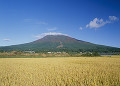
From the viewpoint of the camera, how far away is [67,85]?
7.94 metres

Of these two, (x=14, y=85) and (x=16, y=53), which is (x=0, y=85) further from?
(x=16, y=53)

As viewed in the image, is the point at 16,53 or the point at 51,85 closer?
the point at 51,85

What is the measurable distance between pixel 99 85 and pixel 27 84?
15.2 ft

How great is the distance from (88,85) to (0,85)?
5.67m

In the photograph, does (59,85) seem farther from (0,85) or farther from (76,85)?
(0,85)

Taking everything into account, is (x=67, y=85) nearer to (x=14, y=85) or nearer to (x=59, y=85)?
(x=59, y=85)

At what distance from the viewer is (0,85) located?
788 centimetres

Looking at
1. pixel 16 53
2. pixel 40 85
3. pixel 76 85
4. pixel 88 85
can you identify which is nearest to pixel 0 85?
pixel 40 85

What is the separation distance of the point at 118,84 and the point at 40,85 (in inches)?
200

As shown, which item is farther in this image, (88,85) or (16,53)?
(16,53)

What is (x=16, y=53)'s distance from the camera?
202 feet

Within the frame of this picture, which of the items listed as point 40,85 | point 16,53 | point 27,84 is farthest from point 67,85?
point 16,53

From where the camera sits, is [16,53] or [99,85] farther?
[16,53]

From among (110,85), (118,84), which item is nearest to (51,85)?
(110,85)
